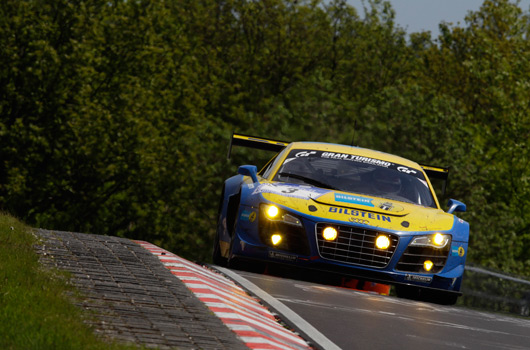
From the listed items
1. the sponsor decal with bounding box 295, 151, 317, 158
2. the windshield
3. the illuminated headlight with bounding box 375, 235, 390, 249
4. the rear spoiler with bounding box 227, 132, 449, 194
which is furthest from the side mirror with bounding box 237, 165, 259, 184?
the rear spoiler with bounding box 227, 132, 449, 194

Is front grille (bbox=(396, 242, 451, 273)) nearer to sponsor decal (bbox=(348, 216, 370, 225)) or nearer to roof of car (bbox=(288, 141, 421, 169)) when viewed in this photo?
sponsor decal (bbox=(348, 216, 370, 225))

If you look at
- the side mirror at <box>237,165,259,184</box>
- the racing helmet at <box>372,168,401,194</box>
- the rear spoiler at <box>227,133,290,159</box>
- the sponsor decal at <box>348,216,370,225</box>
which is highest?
the rear spoiler at <box>227,133,290,159</box>

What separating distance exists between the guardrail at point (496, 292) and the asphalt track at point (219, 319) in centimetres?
263

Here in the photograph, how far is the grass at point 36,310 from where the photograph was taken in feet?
18.5

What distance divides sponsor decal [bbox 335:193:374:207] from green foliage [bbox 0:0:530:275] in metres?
25.8

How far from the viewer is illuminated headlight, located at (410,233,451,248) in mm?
10336

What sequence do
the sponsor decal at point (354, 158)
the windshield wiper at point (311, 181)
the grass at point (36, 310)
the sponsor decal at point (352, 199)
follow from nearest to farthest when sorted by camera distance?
the grass at point (36, 310) → the sponsor decal at point (352, 199) → the windshield wiper at point (311, 181) → the sponsor decal at point (354, 158)

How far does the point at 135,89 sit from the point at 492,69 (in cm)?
2088

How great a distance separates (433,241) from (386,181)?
1.45m

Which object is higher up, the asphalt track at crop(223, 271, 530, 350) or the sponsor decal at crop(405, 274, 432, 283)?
the sponsor decal at crop(405, 274, 432, 283)

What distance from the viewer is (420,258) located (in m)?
10.4

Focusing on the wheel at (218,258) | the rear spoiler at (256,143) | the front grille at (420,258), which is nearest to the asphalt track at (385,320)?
the front grille at (420,258)

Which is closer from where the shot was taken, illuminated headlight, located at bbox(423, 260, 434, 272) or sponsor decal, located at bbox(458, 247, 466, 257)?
illuminated headlight, located at bbox(423, 260, 434, 272)

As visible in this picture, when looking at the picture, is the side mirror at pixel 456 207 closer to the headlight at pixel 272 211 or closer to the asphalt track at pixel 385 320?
the asphalt track at pixel 385 320
